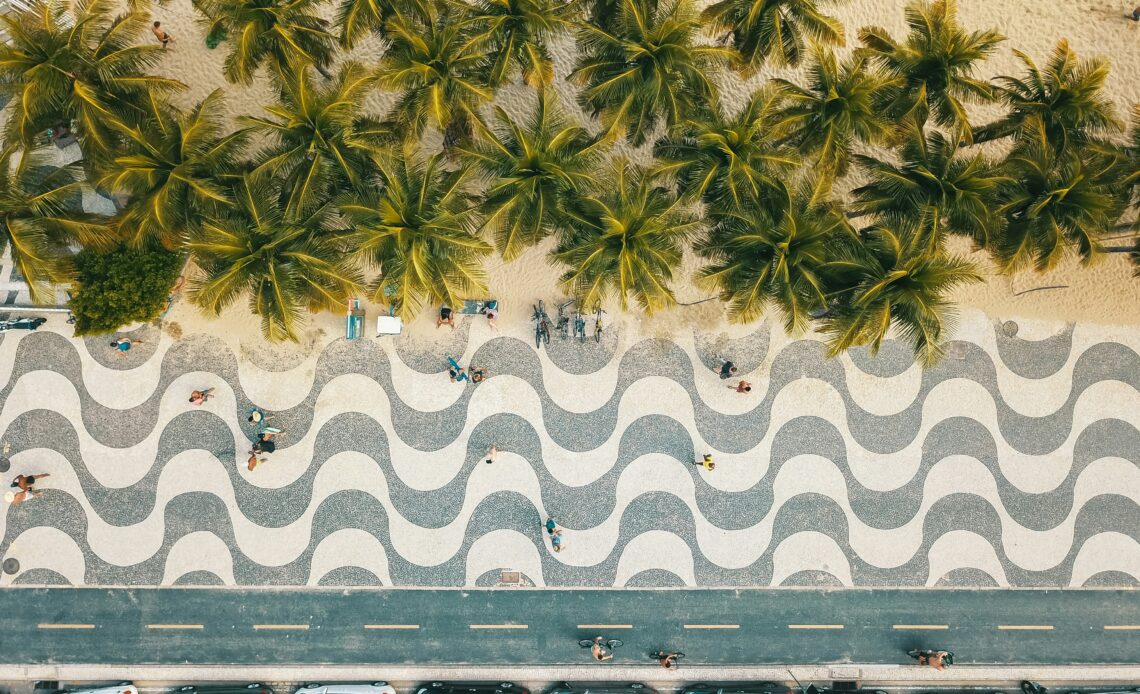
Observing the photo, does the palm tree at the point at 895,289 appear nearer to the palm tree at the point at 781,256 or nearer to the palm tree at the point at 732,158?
the palm tree at the point at 781,256

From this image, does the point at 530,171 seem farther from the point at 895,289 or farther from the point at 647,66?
the point at 895,289

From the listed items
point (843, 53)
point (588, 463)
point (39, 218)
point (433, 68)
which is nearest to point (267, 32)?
point (433, 68)

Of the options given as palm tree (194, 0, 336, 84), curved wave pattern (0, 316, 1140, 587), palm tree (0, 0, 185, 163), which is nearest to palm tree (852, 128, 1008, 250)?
curved wave pattern (0, 316, 1140, 587)

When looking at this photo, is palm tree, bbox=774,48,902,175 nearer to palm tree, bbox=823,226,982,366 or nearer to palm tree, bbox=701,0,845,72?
palm tree, bbox=701,0,845,72

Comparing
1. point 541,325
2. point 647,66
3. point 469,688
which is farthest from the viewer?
point 541,325

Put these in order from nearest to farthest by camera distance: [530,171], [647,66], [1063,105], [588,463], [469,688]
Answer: [530,171] < [647,66] < [1063,105] < [469,688] < [588,463]

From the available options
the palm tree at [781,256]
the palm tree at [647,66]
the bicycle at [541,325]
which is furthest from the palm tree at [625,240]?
the bicycle at [541,325]
